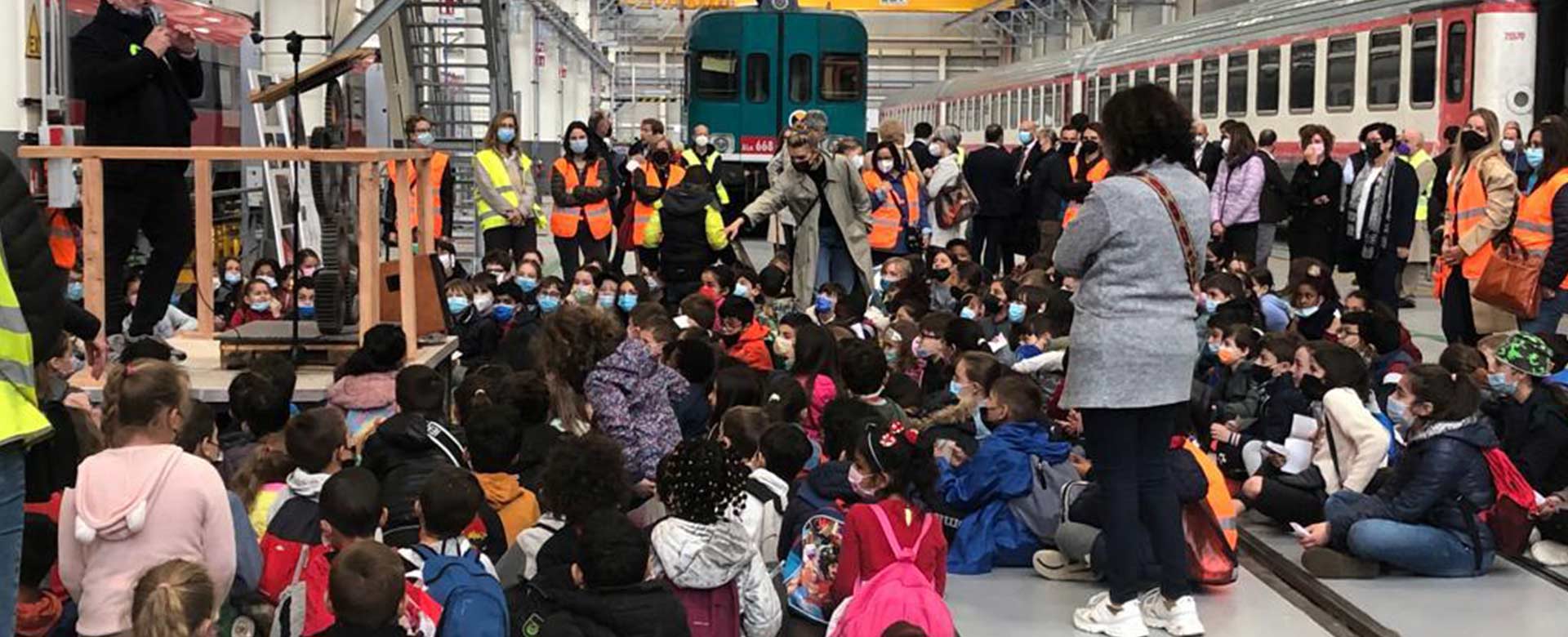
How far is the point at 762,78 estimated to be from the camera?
25.4 metres

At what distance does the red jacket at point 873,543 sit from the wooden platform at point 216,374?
219 cm

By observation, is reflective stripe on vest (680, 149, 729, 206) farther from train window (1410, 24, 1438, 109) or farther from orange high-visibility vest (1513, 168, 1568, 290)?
orange high-visibility vest (1513, 168, 1568, 290)

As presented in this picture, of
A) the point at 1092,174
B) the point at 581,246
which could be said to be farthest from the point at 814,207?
the point at 1092,174

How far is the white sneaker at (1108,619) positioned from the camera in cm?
654

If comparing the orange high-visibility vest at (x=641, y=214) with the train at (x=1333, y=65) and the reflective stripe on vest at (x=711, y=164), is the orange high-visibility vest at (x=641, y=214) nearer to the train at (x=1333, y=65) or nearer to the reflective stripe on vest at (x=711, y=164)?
the reflective stripe on vest at (x=711, y=164)

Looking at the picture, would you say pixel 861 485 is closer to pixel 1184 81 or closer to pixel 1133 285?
pixel 1133 285

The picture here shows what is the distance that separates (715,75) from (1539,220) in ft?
50.8

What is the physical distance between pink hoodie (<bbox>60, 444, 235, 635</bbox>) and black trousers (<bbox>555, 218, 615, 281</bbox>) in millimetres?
10523

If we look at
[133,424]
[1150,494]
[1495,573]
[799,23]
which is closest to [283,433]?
[133,424]

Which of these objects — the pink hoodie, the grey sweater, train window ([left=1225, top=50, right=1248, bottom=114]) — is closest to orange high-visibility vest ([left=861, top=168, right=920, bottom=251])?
the grey sweater

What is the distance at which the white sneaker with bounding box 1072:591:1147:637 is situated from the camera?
654 centimetres

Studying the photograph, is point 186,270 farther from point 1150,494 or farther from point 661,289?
point 1150,494

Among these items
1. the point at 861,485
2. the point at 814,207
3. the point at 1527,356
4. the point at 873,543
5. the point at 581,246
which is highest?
the point at 814,207

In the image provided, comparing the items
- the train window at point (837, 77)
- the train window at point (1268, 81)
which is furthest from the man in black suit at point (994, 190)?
the train window at point (1268, 81)
